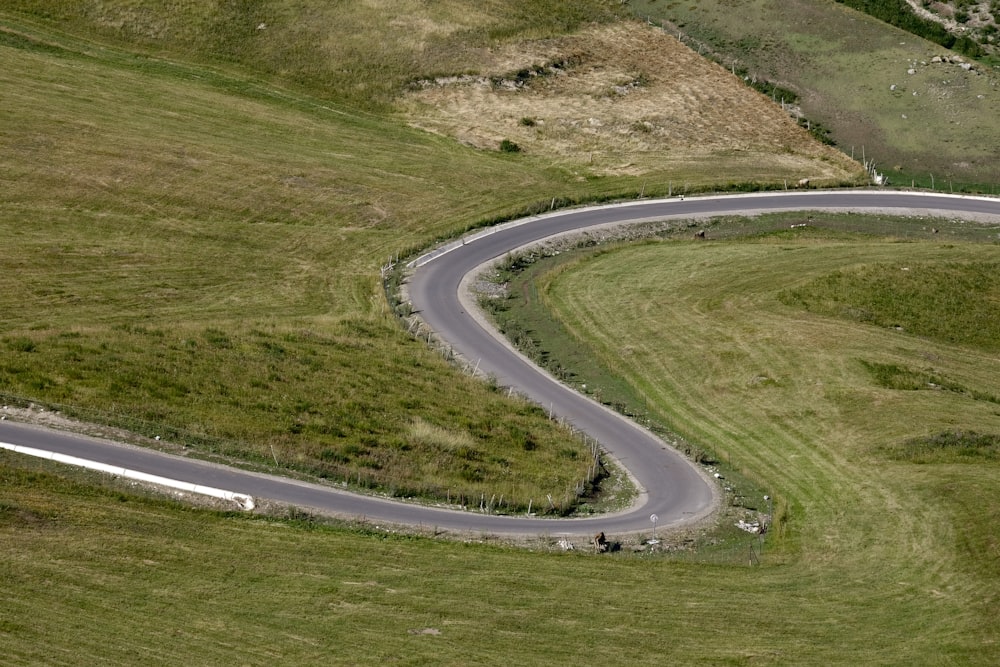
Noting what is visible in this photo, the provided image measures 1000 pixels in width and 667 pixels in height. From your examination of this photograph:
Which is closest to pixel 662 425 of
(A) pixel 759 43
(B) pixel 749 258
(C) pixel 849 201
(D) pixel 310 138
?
(B) pixel 749 258

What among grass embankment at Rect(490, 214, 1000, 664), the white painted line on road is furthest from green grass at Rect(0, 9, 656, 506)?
grass embankment at Rect(490, 214, 1000, 664)

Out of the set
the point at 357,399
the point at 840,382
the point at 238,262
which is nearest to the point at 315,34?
the point at 238,262

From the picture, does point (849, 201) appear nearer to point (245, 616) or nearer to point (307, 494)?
point (307, 494)

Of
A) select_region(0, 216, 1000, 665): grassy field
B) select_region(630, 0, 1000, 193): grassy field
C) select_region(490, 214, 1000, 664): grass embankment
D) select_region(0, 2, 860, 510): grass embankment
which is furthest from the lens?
select_region(630, 0, 1000, 193): grassy field

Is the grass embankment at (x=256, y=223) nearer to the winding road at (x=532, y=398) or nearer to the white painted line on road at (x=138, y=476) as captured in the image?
the winding road at (x=532, y=398)

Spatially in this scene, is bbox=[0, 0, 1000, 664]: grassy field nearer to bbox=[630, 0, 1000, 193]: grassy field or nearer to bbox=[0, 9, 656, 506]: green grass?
bbox=[0, 9, 656, 506]: green grass

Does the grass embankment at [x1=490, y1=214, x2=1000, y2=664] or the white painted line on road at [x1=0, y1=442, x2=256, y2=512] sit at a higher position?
the grass embankment at [x1=490, y1=214, x2=1000, y2=664]

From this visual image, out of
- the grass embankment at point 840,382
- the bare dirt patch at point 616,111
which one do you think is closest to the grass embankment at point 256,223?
the bare dirt patch at point 616,111
